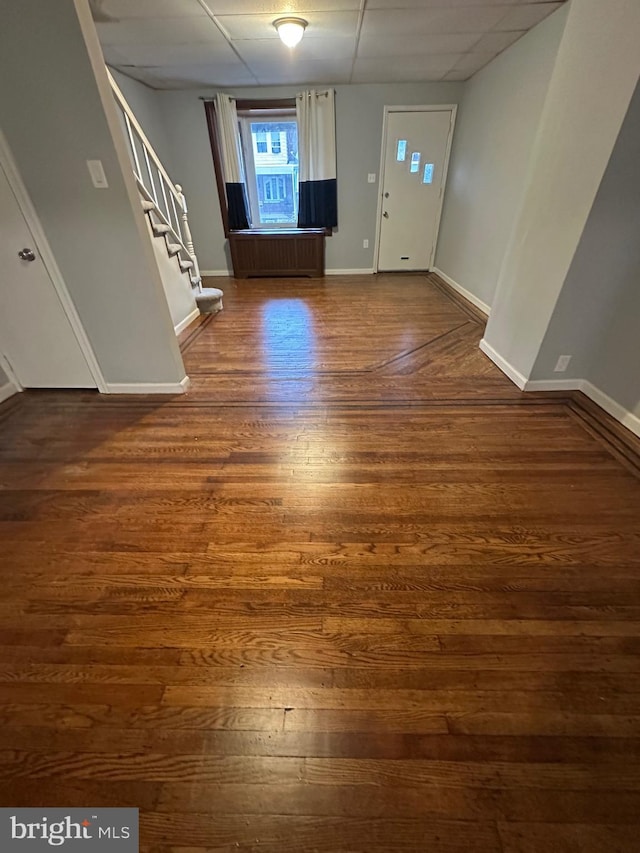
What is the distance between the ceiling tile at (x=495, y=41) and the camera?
114 inches

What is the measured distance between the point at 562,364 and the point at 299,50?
362 cm

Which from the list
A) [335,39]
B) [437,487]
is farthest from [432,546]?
[335,39]

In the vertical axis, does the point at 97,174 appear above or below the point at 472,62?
below

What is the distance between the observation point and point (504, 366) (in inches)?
101

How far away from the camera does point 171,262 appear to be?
319cm

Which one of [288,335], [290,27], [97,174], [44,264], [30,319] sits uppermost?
[290,27]

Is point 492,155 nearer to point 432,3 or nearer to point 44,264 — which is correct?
point 432,3

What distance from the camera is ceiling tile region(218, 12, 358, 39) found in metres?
2.52

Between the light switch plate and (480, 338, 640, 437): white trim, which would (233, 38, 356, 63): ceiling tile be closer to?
the light switch plate

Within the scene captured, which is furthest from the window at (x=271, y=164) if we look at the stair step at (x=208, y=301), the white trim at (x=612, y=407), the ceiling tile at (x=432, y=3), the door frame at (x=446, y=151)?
the white trim at (x=612, y=407)

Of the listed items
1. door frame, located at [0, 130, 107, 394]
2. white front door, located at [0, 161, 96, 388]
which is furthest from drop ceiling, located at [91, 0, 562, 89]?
white front door, located at [0, 161, 96, 388]

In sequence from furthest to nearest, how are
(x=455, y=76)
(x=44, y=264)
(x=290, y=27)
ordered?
1. (x=455, y=76)
2. (x=290, y=27)
3. (x=44, y=264)

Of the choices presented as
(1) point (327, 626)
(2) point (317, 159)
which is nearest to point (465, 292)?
(2) point (317, 159)

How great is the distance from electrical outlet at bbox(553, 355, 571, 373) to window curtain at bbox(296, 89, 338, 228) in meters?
3.86
